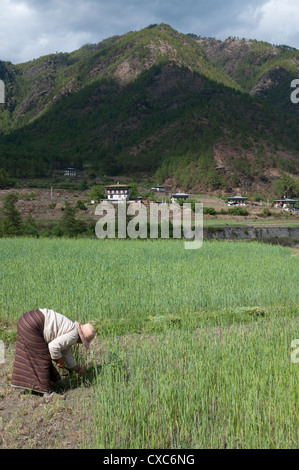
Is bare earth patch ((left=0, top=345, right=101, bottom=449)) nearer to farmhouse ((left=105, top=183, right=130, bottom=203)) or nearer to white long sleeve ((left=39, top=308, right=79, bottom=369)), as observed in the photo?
white long sleeve ((left=39, top=308, right=79, bottom=369))

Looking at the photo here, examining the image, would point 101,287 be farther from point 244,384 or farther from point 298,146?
point 298,146

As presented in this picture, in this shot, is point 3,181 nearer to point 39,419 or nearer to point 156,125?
point 39,419

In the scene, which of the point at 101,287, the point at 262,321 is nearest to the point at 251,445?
the point at 262,321

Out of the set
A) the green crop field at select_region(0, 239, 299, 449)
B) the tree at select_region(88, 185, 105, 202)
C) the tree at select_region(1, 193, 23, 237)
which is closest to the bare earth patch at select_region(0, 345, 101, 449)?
the green crop field at select_region(0, 239, 299, 449)

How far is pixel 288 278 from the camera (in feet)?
32.7

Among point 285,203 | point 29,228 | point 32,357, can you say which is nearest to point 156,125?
point 285,203

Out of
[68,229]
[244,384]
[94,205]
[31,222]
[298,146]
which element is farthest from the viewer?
[298,146]

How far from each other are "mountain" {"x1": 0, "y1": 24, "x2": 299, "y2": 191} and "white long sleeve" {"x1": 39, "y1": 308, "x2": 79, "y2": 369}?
253 feet

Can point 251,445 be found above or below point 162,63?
below

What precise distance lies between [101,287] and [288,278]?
5153mm

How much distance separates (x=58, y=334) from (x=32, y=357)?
35 centimetres

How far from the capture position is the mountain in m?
96.7

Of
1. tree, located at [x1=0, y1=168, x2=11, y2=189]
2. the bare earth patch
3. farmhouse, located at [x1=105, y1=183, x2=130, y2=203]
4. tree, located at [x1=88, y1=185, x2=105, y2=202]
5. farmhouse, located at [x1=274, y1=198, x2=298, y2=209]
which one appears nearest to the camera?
the bare earth patch

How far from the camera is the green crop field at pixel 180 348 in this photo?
310 cm
